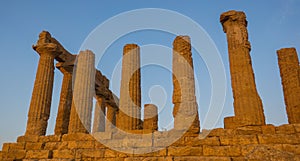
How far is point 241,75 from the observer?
14.2 metres

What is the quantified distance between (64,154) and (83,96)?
559 cm

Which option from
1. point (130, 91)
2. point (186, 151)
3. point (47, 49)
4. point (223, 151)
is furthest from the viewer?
point (47, 49)

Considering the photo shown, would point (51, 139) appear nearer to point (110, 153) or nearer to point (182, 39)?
point (110, 153)

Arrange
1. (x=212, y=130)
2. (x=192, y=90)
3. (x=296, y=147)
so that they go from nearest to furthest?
(x=296, y=147) → (x=212, y=130) → (x=192, y=90)

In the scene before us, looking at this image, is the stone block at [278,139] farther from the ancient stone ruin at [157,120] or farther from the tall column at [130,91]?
the tall column at [130,91]

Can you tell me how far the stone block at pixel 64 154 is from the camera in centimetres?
1164

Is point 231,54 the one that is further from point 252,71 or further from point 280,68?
point 280,68

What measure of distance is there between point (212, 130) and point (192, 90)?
12.9ft

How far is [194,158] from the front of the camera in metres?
10.0

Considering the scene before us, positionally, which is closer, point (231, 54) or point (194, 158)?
point (194, 158)

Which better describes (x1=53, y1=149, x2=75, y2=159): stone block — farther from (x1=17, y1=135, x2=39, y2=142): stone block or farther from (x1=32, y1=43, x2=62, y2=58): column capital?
(x1=32, y1=43, x2=62, y2=58): column capital

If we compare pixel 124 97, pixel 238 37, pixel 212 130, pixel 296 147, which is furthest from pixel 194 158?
pixel 238 37

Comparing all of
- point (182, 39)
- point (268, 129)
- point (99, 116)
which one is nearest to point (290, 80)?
point (268, 129)

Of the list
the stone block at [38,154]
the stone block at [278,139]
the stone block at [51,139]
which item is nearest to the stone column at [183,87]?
the stone block at [278,139]
